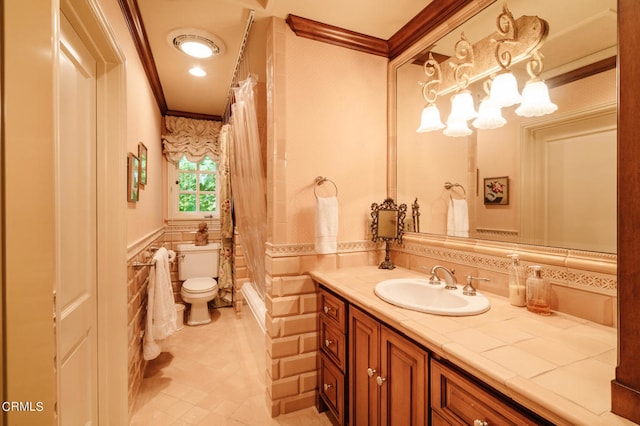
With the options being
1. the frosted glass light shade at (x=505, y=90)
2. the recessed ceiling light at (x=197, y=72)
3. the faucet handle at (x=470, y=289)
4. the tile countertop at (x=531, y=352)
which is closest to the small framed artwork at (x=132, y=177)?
the recessed ceiling light at (x=197, y=72)

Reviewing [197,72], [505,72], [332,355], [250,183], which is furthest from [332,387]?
[197,72]

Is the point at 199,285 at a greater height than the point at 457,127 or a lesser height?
lesser

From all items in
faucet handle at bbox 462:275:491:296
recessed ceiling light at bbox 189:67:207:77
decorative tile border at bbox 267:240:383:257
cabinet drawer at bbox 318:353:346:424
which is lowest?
cabinet drawer at bbox 318:353:346:424

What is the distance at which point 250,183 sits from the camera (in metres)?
2.13

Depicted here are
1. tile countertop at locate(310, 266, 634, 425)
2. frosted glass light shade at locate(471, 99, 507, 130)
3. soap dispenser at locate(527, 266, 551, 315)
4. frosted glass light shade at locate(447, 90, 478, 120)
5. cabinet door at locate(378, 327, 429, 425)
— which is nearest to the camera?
tile countertop at locate(310, 266, 634, 425)

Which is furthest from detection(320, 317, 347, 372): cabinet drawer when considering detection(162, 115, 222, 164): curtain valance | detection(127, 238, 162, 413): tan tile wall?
detection(162, 115, 222, 164): curtain valance

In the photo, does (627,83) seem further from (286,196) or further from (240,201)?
(240,201)

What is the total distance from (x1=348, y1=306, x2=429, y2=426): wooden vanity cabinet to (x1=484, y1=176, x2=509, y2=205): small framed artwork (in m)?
0.84

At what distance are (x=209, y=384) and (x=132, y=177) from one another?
1530mm

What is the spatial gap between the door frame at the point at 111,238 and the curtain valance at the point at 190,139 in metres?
2.11

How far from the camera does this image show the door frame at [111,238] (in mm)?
1442

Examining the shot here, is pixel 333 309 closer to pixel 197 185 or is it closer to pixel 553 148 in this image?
pixel 553 148

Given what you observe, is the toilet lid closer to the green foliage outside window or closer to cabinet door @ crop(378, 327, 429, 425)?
the green foliage outside window

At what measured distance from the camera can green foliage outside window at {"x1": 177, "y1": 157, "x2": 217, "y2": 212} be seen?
369 cm
